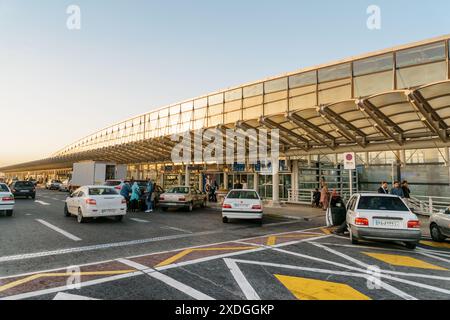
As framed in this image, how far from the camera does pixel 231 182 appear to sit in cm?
2703

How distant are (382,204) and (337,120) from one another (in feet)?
23.0

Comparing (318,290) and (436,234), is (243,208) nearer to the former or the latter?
(436,234)

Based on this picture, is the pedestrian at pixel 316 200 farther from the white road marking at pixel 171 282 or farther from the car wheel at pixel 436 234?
the white road marking at pixel 171 282

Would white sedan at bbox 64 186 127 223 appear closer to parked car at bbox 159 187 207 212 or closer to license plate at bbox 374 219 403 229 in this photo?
parked car at bbox 159 187 207 212

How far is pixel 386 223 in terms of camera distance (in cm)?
773

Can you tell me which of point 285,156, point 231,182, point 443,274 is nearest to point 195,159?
point 231,182

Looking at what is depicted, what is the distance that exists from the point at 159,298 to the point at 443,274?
5.38m

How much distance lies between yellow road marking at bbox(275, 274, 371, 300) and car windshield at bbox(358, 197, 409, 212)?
13.2ft

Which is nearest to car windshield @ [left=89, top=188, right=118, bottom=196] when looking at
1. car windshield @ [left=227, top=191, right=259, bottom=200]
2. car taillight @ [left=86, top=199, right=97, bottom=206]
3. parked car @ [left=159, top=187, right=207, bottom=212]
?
car taillight @ [left=86, top=199, right=97, bottom=206]

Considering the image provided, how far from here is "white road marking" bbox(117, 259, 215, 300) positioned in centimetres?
430

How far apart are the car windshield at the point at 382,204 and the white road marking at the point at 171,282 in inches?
226

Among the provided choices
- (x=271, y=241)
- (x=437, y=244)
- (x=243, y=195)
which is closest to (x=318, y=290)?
(x=271, y=241)

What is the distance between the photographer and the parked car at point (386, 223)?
25.1ft
